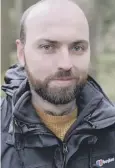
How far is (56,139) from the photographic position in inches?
56.2

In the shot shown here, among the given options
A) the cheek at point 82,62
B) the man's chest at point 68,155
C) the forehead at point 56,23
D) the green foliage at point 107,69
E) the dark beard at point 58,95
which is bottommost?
the green foliage at point 107,69

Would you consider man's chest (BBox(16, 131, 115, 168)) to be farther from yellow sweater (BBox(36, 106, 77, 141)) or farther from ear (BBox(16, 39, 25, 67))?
ear (BBox(16, 39, 25, 67))

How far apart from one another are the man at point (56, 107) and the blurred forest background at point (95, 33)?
258cm

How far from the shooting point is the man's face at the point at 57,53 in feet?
4.65

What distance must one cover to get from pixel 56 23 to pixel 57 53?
97 millimetres

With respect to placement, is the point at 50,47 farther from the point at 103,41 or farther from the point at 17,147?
the point at 103,41

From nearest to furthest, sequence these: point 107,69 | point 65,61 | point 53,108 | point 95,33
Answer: point 65,61 → point 53,108 → point 95,33 → point 107,69

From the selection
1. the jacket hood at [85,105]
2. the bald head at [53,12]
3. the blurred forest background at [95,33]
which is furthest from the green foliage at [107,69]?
the bald head at [53,12]

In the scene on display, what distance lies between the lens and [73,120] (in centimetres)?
151

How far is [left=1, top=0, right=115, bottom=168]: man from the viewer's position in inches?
55.8

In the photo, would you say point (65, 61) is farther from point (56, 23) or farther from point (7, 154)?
point (7, 154)

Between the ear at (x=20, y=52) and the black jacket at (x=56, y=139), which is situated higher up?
the ear at (x=20, y=52)

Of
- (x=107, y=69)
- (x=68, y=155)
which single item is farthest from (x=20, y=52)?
(x=107, y=69)

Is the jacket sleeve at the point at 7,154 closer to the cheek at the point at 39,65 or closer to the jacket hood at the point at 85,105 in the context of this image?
the jacket hood at the point at 85,105
